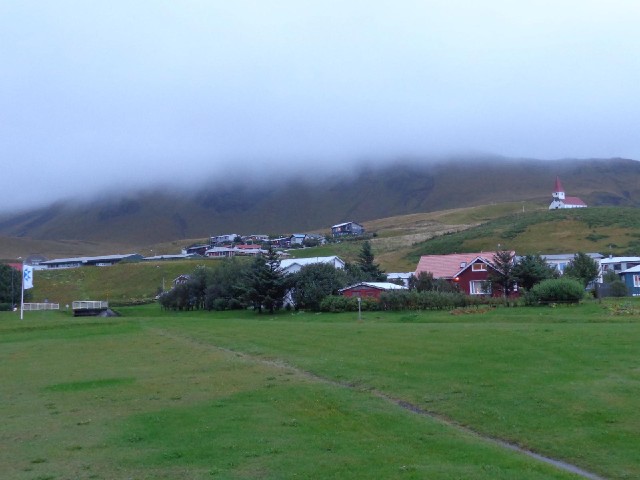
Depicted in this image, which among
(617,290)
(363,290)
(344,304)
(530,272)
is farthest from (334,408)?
(617,290)

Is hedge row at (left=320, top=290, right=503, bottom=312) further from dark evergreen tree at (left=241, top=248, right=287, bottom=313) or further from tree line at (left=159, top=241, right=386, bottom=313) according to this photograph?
dark evergreen tree at (left=241, top=248, right=287, bottom=313)

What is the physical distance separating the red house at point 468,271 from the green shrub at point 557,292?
14993mm

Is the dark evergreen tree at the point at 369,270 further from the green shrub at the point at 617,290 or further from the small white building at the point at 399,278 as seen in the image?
the green shrub at the point at 617,290

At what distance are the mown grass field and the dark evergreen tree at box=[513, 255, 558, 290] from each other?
31.9m

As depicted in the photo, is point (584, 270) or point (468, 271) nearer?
point (584, 270)

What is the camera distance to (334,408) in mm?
16562

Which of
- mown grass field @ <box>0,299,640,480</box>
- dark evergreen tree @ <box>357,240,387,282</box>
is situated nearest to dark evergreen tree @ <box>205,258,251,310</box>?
dark evergreen tree @ <box>357,240,387,282</box>

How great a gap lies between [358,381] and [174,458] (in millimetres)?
9134

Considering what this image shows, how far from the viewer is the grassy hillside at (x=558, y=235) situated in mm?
110938

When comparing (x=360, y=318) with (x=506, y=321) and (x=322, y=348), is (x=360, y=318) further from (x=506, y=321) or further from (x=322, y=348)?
(x=322, y=348)

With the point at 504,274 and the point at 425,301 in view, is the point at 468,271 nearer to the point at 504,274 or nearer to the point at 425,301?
the point at 504,274

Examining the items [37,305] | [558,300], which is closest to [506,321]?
[558,300]

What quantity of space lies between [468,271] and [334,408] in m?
62.9

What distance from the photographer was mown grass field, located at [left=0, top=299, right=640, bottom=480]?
1193cm
